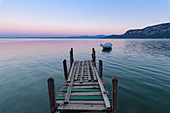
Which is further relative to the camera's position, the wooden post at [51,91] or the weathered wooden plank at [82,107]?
the weathered wooden plank at [82,107]

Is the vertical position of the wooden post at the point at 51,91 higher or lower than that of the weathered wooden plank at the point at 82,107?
higher

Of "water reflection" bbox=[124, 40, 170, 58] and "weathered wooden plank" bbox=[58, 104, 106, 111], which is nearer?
"weathered wooden plank" bbox=[58, 104, 106, 111]

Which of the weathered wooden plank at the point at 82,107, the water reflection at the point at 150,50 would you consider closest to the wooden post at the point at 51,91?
the weathered wooden plank at the point at 82,107

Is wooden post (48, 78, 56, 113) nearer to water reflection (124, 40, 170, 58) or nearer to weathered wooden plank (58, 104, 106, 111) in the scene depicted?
weathered wooden plank (58, 104, 106, 111)

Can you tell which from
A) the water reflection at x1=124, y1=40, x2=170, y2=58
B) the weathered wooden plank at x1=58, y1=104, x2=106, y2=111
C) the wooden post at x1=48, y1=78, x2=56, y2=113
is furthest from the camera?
the water reflection at x1=124, y1=40, x2=170, y2=58

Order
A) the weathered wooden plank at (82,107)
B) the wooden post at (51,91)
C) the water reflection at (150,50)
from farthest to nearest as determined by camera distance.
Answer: the water reflection at (150,50) < the weathered wooden plank at (82,107) < the wooden post at (51,91)

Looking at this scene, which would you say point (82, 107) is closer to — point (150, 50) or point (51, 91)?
point (51, 91)

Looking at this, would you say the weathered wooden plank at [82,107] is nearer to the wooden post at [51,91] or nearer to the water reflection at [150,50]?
the wooden post at [51,91]

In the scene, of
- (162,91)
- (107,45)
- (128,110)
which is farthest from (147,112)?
(107,45)

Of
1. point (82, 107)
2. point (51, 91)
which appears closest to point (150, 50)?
point (82, 107)

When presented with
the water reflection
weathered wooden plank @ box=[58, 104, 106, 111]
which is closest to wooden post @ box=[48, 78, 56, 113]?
weathered wooden plank @ box=[58, 104, 106, 111]

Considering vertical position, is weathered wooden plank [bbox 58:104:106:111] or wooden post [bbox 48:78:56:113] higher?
wooden post [bbox 48:78:56:113]

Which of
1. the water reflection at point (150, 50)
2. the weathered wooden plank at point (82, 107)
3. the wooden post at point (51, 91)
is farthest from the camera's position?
the water reflection at point (150, 50)

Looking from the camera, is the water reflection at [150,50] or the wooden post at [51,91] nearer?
the wooden post at [51,91]
